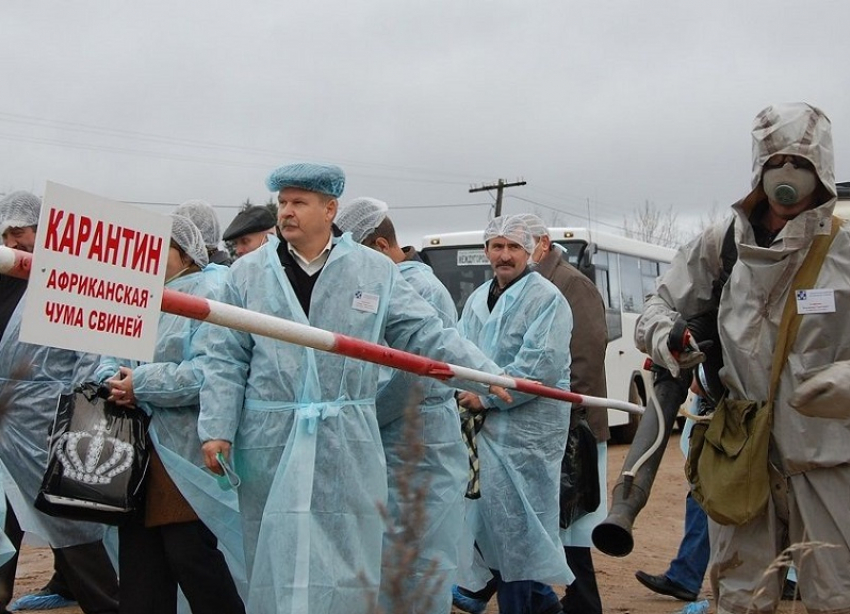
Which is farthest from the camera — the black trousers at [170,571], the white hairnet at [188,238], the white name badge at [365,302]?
the white hairnet at [188,238]

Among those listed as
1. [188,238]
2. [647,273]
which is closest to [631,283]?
[647,273]

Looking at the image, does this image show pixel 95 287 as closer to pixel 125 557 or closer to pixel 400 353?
pixel 400 353

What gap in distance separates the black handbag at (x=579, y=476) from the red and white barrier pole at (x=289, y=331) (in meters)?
1.74

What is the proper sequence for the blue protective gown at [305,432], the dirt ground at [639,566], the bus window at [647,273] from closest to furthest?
1. the blue protective gown at [305,432]
2. the dirt ground at [639,566]
3. the bus window at [647,273]

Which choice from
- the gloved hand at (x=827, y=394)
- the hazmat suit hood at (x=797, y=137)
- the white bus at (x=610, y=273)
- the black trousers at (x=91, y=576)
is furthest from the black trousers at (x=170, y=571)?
the white bus at (x=610, y=273)

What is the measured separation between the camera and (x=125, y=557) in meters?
4.21

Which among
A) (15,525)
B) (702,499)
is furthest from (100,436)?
(702,499)

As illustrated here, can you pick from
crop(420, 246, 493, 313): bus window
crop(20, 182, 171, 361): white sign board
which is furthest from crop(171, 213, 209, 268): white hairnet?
crop(420, 246, 493, 313): bus window

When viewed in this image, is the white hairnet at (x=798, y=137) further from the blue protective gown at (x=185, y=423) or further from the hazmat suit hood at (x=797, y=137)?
the blue protective gown at (x=185, y=423)

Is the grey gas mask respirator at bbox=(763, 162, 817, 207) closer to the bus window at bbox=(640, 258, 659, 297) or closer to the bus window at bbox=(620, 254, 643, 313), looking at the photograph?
the bus window at bbox=(620, 254, 643, 313)

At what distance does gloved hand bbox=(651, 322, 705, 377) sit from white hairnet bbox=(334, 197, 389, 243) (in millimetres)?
2157

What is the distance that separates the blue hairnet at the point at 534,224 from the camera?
19.7ft

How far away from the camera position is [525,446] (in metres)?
5.62

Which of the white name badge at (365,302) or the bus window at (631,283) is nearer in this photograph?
the white name badge at (365,302)
